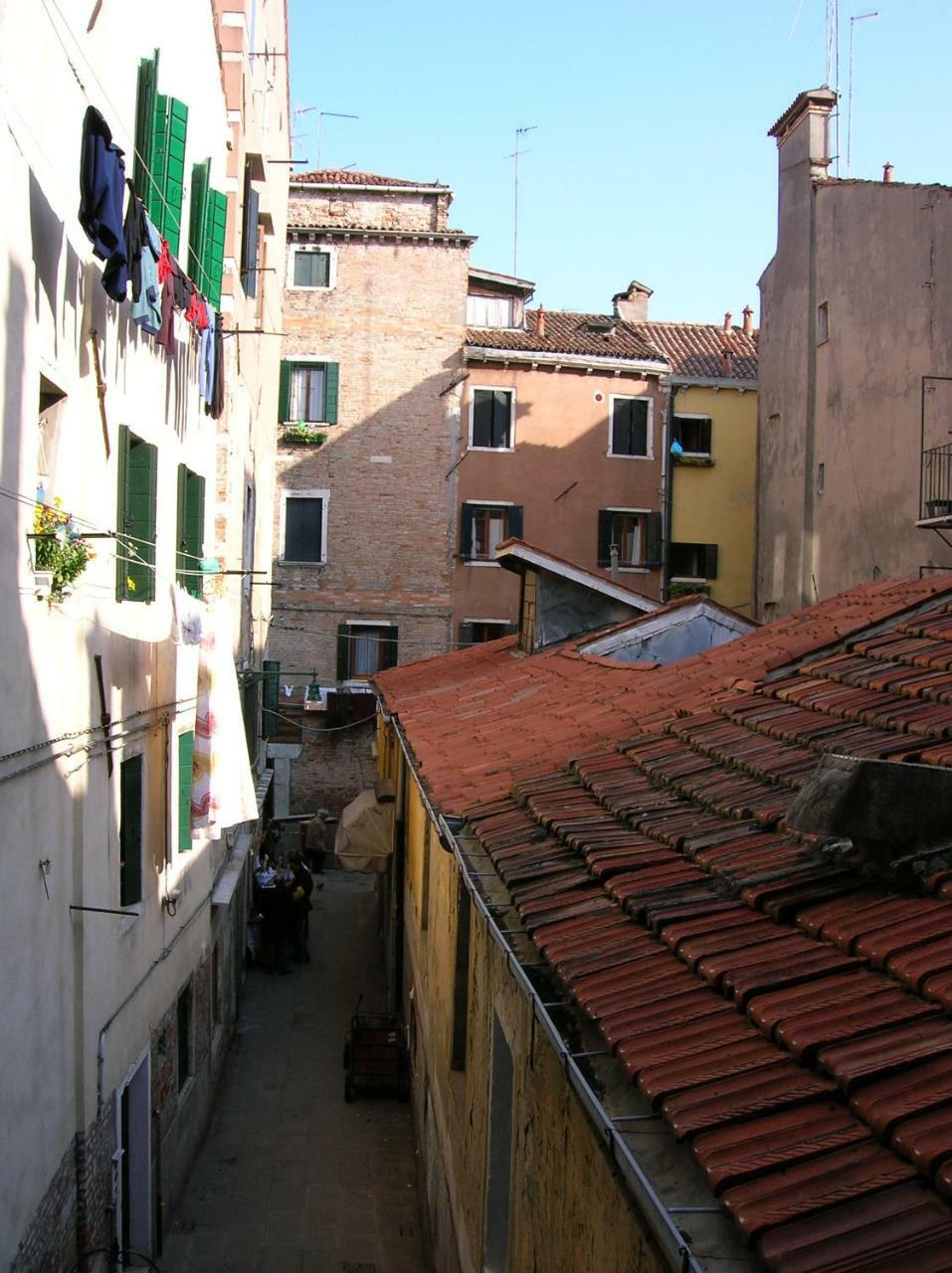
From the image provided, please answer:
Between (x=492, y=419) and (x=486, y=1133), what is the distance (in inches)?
1108

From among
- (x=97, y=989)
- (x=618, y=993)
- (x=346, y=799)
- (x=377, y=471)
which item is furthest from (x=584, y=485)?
(x=618, y=993)

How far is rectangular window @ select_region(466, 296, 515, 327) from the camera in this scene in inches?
1421

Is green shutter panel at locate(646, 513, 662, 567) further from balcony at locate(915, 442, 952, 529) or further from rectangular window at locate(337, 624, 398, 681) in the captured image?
balcony at locate(915, 442, 952, 529)

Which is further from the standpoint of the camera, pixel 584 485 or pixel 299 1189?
pixel 584 485

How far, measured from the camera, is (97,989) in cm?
1020

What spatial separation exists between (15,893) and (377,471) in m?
26.7

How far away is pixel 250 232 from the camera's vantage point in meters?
19.2

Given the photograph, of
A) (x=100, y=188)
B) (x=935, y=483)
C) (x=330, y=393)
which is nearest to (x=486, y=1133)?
(x=100, y=188)

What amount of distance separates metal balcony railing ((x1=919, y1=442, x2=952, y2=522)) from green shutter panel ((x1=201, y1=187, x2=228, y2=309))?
11.0 meters

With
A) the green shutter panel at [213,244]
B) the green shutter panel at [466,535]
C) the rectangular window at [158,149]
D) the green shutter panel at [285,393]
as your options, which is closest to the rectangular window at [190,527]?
the green shutter panel at [213,244]

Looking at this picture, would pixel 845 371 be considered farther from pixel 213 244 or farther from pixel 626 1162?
pixel 626 1162

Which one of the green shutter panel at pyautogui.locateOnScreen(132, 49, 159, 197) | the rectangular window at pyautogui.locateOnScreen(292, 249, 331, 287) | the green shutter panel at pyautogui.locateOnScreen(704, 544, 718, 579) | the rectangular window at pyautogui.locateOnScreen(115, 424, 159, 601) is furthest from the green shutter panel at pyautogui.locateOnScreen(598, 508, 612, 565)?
the green shutter panel at pyautogui.locateOnScreen(132, 49, 159, 197)

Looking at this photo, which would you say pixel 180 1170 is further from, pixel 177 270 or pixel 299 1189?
pixel 177 270

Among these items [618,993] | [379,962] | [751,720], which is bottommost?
[379,962]
